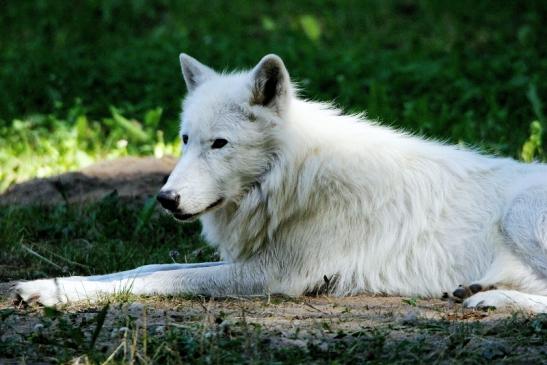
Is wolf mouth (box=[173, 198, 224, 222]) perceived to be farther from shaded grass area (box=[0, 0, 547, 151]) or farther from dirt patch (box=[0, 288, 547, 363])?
shaded grass area (box=[0, 0, 547, 151])

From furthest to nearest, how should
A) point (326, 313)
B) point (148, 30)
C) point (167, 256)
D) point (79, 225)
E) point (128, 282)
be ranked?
1. point (148, 30)
2. point (79, 225)
3. point (167, 256)
4. point (128, 282)
5. point (326, 313)

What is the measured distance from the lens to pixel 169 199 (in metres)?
5.36

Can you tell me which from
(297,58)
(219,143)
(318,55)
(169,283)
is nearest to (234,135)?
(219,143)

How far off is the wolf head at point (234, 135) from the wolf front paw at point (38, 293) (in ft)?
2.60

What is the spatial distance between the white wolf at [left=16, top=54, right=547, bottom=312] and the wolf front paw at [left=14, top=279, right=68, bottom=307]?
0.14 metres

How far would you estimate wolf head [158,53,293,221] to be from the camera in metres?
5.56

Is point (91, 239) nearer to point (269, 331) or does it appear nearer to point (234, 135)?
point (234, 135)

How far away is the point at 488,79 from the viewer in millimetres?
10688

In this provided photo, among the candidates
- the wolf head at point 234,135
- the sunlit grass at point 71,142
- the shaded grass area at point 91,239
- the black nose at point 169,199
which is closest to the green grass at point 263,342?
the black nose at point 169,199

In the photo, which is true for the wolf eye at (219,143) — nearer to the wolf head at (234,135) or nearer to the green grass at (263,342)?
the wolf head at (234,135)

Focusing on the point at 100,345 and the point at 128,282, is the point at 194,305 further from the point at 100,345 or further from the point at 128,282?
the point at 100,345

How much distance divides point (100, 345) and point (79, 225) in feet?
10.5

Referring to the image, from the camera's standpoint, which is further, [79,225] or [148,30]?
[148,30]

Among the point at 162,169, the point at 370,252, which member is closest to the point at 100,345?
the point at 370,252
